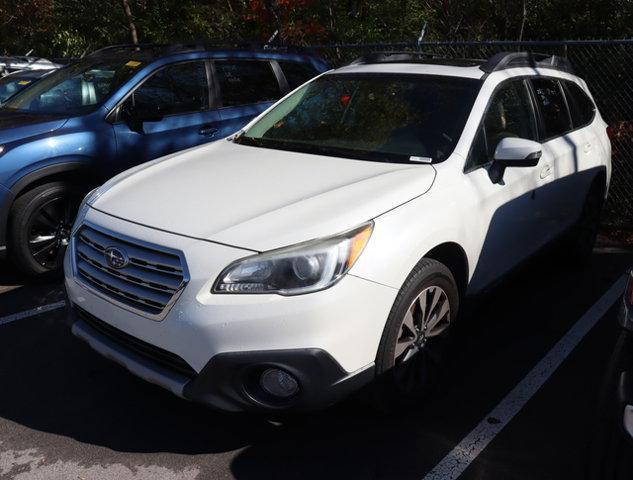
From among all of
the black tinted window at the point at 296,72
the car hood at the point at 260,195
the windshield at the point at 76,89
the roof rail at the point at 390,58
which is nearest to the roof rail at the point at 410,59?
the roof rail at the point at 390,58

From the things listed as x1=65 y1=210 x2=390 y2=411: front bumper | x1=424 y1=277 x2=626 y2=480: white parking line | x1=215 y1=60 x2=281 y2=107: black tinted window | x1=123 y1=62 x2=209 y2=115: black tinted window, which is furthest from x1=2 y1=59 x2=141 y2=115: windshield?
x1=424 y1=277 x2=626 y2=480: white parking line

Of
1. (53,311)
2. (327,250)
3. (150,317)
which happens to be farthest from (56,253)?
(327,250)

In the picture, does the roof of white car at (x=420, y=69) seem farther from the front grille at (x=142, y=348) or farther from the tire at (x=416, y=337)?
the front grille at (x=142, y=348)

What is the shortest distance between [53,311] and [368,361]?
267 cm

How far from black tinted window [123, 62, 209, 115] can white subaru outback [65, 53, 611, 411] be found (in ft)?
4.50

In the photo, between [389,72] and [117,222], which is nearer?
[117,222]

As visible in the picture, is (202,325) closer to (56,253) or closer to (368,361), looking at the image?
(368,361)

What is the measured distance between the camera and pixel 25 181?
4645 mm

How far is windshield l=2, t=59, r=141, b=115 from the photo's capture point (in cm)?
532

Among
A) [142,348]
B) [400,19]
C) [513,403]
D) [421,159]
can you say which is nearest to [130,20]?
[400,19]

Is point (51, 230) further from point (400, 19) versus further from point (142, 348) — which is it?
point (400, 19)

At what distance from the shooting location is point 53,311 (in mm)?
4512

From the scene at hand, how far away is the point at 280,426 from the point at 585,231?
3369 mm

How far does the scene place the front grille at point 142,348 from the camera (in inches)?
108
